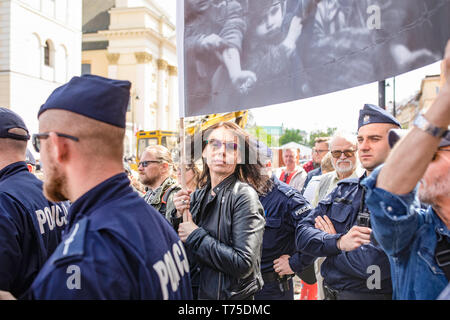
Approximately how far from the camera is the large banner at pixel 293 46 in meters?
1.97

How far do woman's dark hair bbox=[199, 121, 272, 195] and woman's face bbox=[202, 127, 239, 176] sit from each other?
60 millimetres

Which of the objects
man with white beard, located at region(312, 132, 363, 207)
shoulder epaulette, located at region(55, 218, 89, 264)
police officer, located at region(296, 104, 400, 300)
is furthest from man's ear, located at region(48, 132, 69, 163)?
man with white beard, located at region(312, 132, 363, 207)

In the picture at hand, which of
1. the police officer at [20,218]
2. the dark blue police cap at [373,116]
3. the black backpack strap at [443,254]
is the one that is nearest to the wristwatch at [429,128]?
the black backpack strap at [443,254]

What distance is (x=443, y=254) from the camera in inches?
77.4

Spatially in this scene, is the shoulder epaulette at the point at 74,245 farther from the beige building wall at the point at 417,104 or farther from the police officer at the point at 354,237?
the police officer at the point at 354,237

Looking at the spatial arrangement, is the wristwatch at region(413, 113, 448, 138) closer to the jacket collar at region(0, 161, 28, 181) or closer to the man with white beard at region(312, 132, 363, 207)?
the jacket collar at region(0, 161, 28, 181)

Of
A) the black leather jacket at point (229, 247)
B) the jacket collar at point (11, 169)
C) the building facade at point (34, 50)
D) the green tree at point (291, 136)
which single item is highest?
the building facade at point (34, 50)

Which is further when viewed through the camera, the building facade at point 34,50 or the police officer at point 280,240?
the building facade at point 34,50

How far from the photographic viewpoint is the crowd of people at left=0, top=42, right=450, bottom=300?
1.63 m

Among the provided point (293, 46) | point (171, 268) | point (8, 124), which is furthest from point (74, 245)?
point (8, 124)

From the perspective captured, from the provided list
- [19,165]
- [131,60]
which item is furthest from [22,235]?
[131,60]

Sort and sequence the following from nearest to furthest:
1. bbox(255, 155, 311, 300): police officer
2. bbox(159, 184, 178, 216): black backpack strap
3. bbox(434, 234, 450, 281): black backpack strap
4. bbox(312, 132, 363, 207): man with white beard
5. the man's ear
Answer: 1. the man's ear
2. bbox(434, 234, 450, 281): black backpack strap
3. bbox(255, 155, 311, 300): police officer
4. bbox(312, 132, 363, 207): man with white beard
5. bbox(159, 184, 178, 216): black backpack strap

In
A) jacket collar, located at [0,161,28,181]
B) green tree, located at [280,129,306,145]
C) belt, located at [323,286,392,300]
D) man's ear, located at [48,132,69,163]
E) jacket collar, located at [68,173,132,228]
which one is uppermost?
green tree, located at [280,129,306,145]

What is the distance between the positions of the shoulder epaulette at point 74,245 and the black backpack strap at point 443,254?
1.49 meters
